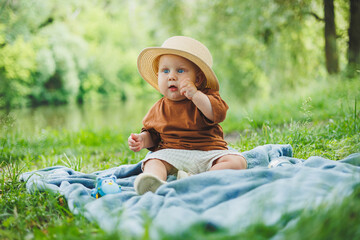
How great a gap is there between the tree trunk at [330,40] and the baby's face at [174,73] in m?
3.51

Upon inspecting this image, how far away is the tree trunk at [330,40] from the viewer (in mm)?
4977

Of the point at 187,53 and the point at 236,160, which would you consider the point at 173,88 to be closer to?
the point at 187,53

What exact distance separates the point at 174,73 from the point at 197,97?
0.27 m

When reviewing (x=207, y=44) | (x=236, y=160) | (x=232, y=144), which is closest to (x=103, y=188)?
(x=236, y=160)

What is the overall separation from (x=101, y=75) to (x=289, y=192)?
22993 mm

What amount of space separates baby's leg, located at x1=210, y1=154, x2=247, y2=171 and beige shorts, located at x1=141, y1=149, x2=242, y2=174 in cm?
4

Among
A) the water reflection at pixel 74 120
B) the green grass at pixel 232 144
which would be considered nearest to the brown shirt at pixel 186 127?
the green grass at pixel 232 144

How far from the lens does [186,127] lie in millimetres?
2221

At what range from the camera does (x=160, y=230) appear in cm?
105

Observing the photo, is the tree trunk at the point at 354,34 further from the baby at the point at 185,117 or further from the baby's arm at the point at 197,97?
the baby's arm at the point at 197,97

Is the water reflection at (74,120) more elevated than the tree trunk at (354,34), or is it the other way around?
the tree trunk at (354,34)

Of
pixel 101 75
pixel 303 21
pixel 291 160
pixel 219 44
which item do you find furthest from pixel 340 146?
pixel 101 75

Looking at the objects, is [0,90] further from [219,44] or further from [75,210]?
[219,44]

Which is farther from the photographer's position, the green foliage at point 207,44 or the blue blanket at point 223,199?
the green foliage at point 207,44
